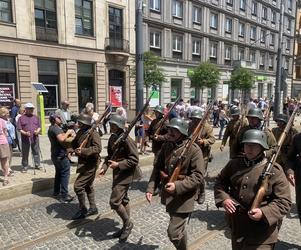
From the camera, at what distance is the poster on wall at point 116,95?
23.2 m

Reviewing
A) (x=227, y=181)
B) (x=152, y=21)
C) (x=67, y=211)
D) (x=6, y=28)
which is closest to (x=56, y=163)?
(x=67, y=211)

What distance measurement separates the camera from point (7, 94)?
17656mm

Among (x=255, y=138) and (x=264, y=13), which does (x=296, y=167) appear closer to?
(x=255, y=138)

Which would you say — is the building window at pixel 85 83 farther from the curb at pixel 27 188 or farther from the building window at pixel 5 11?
the curb at pixel 27 188

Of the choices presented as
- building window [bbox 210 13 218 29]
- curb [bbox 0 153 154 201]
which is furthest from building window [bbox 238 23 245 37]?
curb [bbox 0 153 154 201]

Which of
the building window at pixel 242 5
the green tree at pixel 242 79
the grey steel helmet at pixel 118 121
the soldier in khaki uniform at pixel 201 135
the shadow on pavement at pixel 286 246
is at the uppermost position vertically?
the building window at pixel 242 5

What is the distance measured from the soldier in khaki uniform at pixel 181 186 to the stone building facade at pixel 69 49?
16.2 meters

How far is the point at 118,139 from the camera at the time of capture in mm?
4926

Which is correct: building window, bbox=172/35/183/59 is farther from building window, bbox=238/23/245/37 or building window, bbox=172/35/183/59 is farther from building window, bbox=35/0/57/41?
building window, bbox=35/0/57/41

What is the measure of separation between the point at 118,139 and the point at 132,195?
8.19ft

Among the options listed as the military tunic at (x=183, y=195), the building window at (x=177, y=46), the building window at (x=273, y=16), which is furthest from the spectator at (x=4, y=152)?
the building window at (x=273, y=16)

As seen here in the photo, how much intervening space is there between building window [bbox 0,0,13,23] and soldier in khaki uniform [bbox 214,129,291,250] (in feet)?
57.8

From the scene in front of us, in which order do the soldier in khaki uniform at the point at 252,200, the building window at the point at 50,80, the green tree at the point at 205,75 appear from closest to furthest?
the soldier in khaki uniform at the point at 252,200
the building window at the point at 50,80
the green tree at the point at 205,75

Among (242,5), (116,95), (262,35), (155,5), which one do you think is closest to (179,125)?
(116,95)
